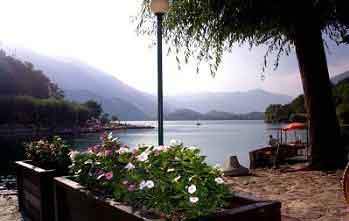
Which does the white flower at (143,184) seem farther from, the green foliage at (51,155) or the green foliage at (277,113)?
the green foliage at (277,113)

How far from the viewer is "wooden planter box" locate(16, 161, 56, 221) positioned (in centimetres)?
700

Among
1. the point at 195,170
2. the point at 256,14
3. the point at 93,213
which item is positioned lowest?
the point at 93,213

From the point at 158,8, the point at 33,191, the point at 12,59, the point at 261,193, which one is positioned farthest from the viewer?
the point at 12,59

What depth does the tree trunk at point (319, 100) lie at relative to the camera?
47.8ft

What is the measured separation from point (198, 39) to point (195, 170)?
11.8 m

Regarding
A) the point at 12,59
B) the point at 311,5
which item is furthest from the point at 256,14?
the point at 12,59

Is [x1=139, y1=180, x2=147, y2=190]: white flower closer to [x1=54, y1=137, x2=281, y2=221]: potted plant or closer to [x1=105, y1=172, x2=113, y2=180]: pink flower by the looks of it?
[x1=54, y1=137, x2=281, y2=221]: potted plant

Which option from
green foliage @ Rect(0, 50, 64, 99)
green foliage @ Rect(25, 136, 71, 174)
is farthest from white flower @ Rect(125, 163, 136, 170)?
green foliage @ Rect(0, 50, 64, 99)

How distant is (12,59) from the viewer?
527 feet

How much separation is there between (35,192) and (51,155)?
72 centimetres

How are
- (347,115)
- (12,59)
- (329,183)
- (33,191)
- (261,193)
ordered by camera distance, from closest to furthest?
(33,191), (261,193), (329,183), (347,115), (12,59)

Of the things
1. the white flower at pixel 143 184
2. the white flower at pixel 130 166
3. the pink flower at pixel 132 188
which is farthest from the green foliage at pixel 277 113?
the white flower at pixel 143 184

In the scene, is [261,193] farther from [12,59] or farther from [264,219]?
[12,59]

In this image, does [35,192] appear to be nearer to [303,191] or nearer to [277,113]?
[303,191]
